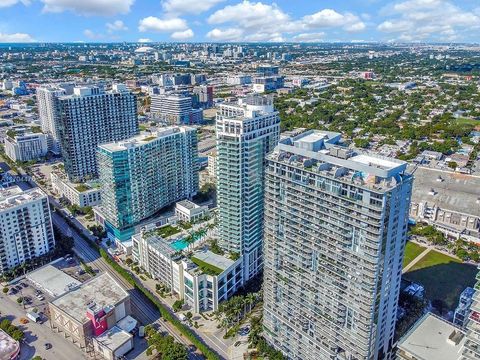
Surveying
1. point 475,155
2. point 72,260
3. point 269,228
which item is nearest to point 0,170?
point 72,260

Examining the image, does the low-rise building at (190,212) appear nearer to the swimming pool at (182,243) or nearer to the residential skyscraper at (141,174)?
the swimming pool at (182,243)

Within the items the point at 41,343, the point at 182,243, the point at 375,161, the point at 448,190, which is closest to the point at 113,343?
the point at 41,343

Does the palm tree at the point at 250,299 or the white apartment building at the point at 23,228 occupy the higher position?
the white apartment building at the point at 23,228

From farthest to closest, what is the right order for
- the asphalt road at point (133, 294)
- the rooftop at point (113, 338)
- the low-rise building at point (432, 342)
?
1. the asphalt road at point (133, 294)
2. the rooftop at point (113, 338)
3. the low-rise building at point (432, 342)

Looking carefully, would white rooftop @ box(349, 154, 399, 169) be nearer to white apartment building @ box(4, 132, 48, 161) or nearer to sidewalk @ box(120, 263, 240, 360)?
sidewalk @ box(120, 263, 240, 360)

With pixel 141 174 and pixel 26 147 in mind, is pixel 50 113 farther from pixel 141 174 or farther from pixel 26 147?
pixel 141 174

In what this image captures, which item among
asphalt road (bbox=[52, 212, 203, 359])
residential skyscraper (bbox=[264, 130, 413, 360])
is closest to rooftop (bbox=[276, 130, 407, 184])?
residential skyscraper (bbox=[264, 130, 413, 360])

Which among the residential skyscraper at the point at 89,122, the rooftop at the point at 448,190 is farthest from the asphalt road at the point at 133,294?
the rooftop at the point at 448,190
